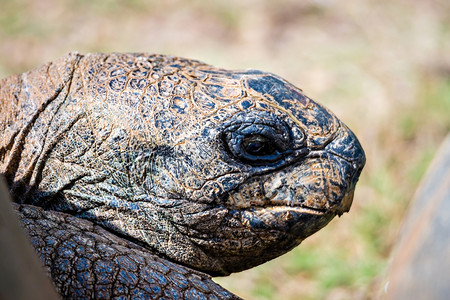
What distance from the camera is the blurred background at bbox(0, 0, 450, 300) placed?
753cm

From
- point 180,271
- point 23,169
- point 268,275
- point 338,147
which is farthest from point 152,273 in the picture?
point 268,275

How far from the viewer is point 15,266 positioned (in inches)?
54.6

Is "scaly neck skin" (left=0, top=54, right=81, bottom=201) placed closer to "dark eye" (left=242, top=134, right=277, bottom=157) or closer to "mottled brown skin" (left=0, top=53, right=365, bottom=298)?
"mottled brown skin" (left=0, top=53, right=365, bottom=298)

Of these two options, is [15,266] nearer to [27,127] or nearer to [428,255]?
[27,127]

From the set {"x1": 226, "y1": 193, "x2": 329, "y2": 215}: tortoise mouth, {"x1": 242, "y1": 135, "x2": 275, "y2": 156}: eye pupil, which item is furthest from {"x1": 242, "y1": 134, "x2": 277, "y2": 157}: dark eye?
{"x1": 226, "y1": 193, "x2": 329, "y2": 215}: tortoise mouth

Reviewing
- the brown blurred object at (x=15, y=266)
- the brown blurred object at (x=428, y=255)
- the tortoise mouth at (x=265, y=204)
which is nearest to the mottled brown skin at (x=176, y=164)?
the tortoise mouth at (x=265, y=204)

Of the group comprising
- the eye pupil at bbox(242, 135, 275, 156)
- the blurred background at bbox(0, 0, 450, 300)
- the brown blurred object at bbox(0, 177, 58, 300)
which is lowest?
the brown blurred object at bbox(0, 177, 58, 300)

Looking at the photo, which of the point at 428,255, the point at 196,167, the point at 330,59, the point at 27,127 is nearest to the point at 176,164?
the point at 196,167

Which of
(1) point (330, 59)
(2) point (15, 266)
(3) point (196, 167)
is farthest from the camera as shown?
(1) point (330, 59)

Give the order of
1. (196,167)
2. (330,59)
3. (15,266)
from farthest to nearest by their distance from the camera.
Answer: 1. (330,59)
2. (196,167)
3. (15,266)

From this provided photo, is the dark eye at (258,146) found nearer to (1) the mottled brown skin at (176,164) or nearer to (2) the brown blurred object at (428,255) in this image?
(1) the mottled brown skin at (176,164)

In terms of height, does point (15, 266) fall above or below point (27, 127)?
below

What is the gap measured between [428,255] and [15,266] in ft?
6.00

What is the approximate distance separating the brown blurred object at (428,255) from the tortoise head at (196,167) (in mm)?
413
